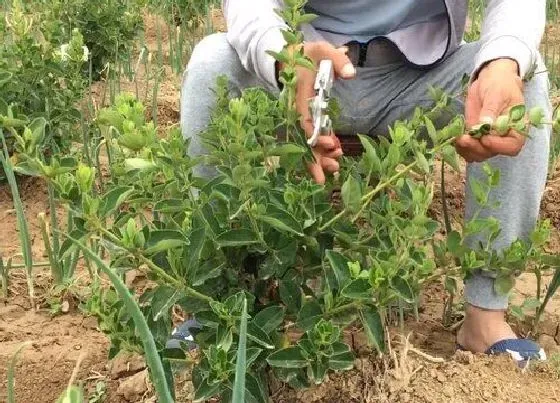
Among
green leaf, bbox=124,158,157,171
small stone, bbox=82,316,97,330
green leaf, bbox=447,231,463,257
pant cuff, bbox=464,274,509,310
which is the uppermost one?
green leaf, bbox=124,158,157,171

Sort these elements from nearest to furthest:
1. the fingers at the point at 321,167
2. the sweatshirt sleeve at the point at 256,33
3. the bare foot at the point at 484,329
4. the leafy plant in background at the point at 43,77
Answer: the fingers at the point at 321,167 < the sweatshirt sleeve at the point at 256,33 < the bare foot at the point at 484,329 < the leafy plant in background at the point at 43,77

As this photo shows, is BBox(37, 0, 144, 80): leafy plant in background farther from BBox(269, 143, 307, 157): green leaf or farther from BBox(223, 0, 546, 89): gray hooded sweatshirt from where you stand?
BBox(269, 143, 307, 157): green leaf

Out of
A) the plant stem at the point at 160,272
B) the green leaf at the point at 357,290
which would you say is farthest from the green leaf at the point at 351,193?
the plant stem at the point at 160,272

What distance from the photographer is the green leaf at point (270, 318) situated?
1150 mm

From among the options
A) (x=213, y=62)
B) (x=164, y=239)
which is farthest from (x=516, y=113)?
(x=213, y=62)

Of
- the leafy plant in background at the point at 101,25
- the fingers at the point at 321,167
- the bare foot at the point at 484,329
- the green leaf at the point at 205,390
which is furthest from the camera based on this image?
the leafy plant in background at the point at 101,25

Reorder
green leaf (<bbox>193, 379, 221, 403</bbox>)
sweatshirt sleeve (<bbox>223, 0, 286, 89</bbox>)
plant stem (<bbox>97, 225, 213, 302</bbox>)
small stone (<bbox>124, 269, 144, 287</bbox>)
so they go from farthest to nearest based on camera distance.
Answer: small stone (<bbox>124, 269, 144, 287</bbox>) → sweatshirt sleeve (<bbox>223, 0, 286, 89</bbox>) → green leaf (<bbox>193, 379, 221, 403</bbox>) → plant stem (<bbox>97, 225, 213, 302</bbox>)

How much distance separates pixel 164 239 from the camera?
103 cm

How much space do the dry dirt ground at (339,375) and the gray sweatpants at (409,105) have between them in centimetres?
17

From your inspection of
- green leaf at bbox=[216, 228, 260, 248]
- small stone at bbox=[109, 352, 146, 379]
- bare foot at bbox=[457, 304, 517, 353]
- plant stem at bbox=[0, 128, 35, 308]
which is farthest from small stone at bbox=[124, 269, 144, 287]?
green leaf at bbox=[216, 228, 260, 248]

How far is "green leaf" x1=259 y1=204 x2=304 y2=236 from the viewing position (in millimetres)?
1061

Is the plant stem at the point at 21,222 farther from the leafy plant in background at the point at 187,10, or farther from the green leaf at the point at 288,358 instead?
the leafy plant in background at the point at 187,10

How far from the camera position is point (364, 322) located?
1.12 meters

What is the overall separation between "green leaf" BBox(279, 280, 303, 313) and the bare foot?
0.50 metres
